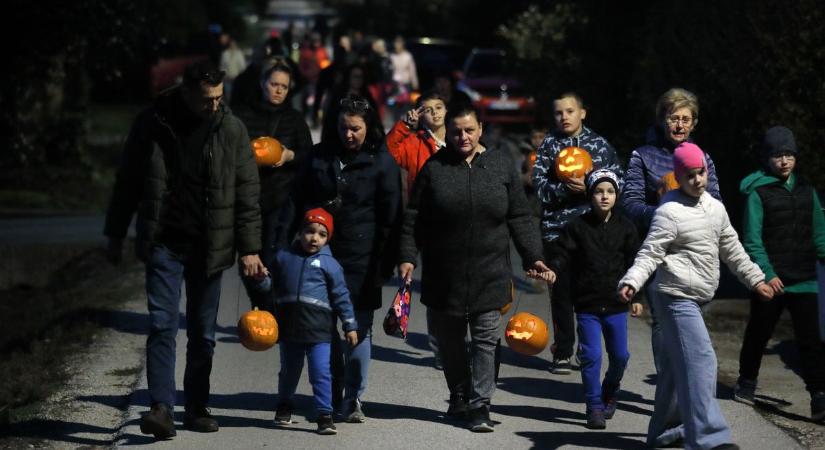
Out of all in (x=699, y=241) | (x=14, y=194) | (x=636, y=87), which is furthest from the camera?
(x=14, y=194)

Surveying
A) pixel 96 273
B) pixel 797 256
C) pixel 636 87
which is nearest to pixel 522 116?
pixel 636 87

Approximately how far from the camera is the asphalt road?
7727 mm

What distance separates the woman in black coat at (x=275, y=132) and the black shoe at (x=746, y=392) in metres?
3.06

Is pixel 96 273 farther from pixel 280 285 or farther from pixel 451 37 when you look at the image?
pixel 451 37

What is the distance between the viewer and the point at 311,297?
25.4 ft

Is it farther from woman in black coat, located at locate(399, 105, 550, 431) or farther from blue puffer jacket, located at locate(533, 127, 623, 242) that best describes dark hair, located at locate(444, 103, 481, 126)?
blue puffer jacket, located at locate(533, 127, 623, 242)

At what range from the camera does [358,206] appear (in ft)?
26.4

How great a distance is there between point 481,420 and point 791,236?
2196 millimetres

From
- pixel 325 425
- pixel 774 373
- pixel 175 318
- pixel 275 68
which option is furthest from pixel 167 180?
pixel 774 373

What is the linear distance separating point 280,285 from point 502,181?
1.31 meters

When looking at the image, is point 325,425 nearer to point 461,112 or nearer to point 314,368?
point 314,368

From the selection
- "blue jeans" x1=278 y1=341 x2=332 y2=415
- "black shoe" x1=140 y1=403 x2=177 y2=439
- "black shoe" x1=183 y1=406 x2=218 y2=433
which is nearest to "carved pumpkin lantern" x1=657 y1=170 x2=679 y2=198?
"blue jeans" x1=278 y1=341 x2=332 y2=415

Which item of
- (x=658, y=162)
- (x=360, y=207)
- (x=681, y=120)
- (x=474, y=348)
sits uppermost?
(x=681, y=120)

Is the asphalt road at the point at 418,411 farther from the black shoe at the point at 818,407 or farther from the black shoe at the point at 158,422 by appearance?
the black shoe at the point at 818,407
